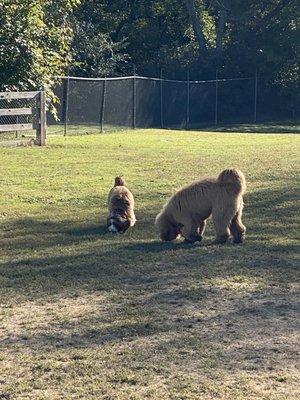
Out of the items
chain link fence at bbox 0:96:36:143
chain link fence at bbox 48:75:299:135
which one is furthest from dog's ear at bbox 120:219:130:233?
chain link fence at bbox 48:75:299:135

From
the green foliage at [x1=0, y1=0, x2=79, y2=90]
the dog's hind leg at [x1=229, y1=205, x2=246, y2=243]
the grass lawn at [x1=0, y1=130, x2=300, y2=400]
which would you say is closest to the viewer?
the grass lawn at [x1=0, y1=130, x2=300, y2=400]

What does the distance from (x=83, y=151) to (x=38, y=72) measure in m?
5.54

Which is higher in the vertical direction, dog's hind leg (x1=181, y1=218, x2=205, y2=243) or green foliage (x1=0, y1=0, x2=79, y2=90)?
green foliage (x1=0, y1=0, x2=79, y2=90)

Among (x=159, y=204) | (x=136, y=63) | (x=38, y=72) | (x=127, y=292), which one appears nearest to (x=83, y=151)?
(x=38, y=72)

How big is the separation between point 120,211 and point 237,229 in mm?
1619

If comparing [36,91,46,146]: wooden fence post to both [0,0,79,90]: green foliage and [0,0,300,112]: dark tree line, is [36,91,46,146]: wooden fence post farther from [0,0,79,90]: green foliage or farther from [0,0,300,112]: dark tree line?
[0,0,300,112]: dark tree line

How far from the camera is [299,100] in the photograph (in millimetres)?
44812

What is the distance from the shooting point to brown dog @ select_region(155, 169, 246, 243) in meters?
9.21

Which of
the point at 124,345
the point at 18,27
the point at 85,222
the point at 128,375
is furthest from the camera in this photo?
the point at 18,27

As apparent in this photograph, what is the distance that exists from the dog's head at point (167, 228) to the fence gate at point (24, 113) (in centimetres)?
1341

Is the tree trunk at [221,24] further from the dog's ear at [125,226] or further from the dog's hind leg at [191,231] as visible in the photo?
the dog's hind leg at [191,231]

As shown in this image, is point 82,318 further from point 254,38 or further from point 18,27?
point 254,38

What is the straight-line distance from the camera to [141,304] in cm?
719

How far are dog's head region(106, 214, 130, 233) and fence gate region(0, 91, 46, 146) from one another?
41.4 ft
